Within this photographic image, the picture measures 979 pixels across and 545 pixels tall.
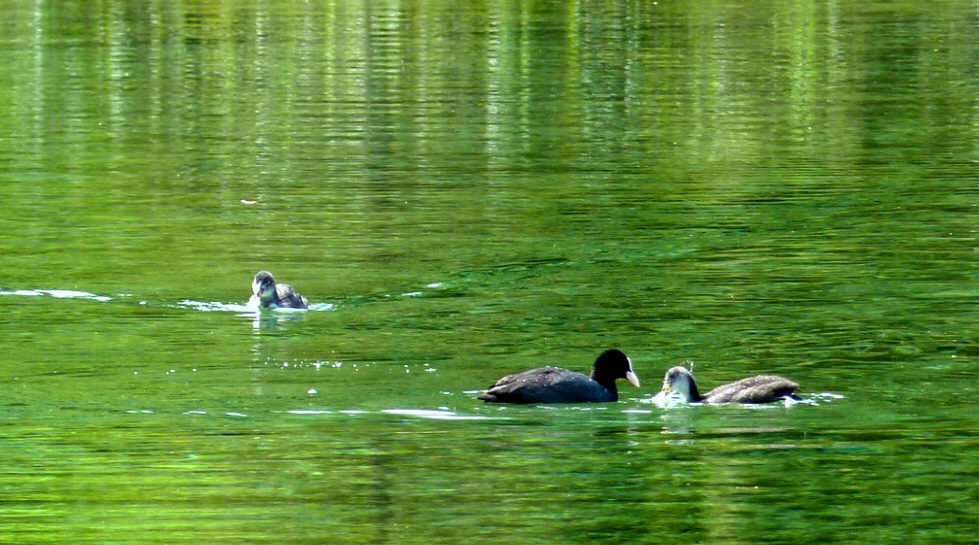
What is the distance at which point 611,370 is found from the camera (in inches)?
545

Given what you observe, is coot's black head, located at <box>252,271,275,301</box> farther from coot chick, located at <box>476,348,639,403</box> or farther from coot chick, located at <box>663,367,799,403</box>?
coot chick, located at <box>663,367,799,403</box>

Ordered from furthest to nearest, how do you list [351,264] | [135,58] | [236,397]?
[135,58] → [351,264] → [236,397]

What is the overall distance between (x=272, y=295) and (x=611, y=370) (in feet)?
13.1

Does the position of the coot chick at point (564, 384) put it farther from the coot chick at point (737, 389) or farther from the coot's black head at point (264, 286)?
the coot's black head at point (264, 286)

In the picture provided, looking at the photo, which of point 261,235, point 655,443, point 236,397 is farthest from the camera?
point 261,235

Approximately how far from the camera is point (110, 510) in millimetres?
10750

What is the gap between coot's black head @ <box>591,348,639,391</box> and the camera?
13781 millimetres

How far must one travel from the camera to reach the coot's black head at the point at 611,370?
13.8 m

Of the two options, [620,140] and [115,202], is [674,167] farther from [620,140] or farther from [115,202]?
[115,202]

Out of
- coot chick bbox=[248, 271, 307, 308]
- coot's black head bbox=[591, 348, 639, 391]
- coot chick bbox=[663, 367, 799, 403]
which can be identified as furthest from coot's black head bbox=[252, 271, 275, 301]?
coot chick bbox=[663, 367, 799, 403]

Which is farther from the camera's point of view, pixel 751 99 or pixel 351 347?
pixel 751 99

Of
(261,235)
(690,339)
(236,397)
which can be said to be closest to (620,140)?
(261,235)

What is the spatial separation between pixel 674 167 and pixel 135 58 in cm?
2147

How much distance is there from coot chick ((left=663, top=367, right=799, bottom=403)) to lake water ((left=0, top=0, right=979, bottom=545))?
104mm
